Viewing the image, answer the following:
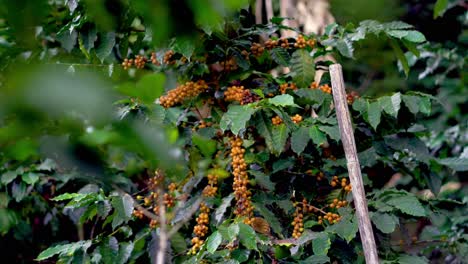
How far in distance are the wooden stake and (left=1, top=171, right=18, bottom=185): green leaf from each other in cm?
137

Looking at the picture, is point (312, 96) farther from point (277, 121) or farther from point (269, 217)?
point (269, 217)

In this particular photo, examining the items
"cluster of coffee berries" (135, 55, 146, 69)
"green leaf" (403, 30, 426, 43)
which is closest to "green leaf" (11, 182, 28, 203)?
"cluster of coffee berries" (135, 55, 146, 69)


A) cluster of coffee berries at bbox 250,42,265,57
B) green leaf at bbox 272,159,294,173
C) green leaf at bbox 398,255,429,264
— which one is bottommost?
green leaf at bbox 398,255,429,264

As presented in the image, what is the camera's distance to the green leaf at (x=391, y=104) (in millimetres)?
1733

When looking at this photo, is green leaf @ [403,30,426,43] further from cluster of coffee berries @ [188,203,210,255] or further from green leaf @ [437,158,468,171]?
cluster of coffee berries @ [188,203,210,255]

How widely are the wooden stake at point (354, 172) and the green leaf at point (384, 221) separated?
21cm

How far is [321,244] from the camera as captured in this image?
160cm

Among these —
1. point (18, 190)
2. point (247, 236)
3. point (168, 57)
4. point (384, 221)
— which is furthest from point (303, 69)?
point (18, 190)

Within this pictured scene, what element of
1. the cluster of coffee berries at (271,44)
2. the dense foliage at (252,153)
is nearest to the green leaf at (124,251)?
the dense foliage at (252,153)

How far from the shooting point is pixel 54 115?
465 millimetres

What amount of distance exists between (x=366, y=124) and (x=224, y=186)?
0.47m

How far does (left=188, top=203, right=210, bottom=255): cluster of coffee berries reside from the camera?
5.54ft

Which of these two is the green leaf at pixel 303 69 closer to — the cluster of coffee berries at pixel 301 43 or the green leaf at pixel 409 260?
the cluster of coffee berries at pixel 301 43

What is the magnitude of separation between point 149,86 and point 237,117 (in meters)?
1.05
